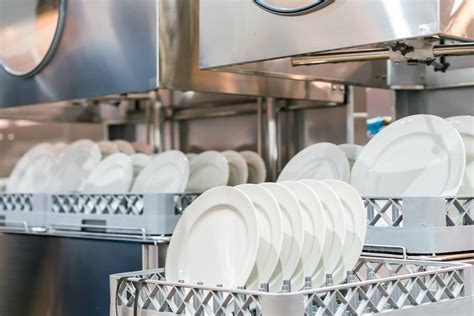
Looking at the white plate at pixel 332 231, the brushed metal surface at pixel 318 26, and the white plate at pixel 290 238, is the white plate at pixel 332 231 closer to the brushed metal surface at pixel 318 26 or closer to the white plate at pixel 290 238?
the white plate at pixel 290 238

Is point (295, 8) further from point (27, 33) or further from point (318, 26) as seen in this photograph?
point (27, 33)

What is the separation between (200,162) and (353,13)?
84cm

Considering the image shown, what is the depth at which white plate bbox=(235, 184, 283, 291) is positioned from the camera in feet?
3.67

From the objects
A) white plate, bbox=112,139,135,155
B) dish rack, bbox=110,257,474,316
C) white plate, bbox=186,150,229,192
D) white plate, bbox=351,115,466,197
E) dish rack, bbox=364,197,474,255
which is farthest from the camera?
white plate, bbox=112,139,135,155

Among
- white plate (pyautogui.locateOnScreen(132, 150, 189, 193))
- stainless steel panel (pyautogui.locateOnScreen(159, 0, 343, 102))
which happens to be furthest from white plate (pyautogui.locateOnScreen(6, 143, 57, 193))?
stainless steel panel (pyautogui.locateOnScreen(159, 0, 343, 102))

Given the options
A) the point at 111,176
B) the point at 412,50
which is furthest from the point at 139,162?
the point at 412,50

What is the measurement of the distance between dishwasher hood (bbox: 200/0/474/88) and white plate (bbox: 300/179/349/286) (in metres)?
0.31

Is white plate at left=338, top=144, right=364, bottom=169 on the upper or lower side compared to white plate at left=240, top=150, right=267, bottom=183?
upper

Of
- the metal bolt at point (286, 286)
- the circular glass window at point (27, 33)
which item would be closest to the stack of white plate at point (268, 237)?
the metal bolt at point (286, 286)

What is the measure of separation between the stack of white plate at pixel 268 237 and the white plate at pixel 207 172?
0.77 m

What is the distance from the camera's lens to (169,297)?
3.43ft

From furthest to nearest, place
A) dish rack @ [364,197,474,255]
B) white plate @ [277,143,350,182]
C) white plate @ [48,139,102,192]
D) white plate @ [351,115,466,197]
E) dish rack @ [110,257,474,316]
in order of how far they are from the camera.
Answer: white plate @ [48,139,102,192], white plate @ [277,143,350,182], white plate @ [351,115,466,197], dish rack @ [364,197,474,255], dish rack @ [110,257,474,316]

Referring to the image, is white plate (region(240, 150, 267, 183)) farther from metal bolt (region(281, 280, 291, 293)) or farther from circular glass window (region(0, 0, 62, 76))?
metal bolt (region(281, 280, 291, 293))

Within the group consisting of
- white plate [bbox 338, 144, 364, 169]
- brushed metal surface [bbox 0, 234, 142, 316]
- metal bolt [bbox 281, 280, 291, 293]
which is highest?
white plate [bbox 338, 144, 364, 169]
